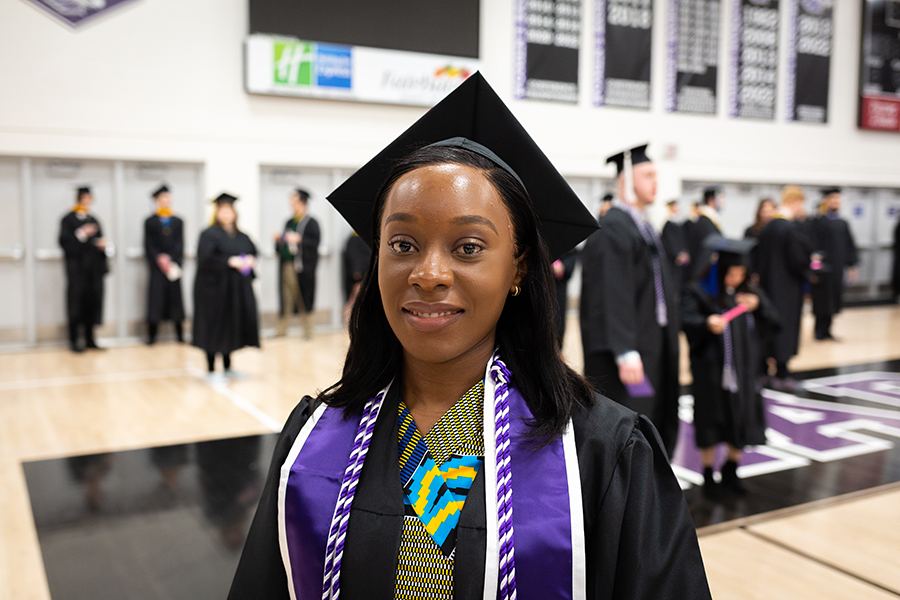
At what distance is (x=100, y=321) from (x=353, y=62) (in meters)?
4.84

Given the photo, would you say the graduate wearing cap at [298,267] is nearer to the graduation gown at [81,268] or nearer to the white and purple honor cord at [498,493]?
the graduation gown at [81,268]

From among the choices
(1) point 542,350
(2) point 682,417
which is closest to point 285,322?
(2) point 682,417

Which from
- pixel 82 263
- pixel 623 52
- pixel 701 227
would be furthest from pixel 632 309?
pixel 623 52

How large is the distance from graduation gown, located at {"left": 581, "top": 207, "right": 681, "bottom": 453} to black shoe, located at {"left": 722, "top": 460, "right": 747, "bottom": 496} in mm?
557

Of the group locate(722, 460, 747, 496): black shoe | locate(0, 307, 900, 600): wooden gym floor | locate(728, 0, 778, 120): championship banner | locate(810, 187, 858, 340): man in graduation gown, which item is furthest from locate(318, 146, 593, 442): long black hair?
locate(728, 0, 778, 120): championship banner

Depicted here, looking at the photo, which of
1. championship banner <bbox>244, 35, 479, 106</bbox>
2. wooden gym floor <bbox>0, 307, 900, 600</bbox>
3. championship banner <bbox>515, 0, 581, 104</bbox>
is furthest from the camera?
championship banner <bbox>515, 0, 581, 104</bbox>

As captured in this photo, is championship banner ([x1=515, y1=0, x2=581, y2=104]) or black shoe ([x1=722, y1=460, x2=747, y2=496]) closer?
black shoe ([x1=722, y1=460, x2=747, y2=496])

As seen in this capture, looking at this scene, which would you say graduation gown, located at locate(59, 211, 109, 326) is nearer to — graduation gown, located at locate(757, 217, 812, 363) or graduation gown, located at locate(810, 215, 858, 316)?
graduation gown, located at locate(757, 217, 812, 363)

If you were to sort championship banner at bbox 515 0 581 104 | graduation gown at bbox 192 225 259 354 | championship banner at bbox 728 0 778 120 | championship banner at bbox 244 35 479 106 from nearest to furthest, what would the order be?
graduation gown at bbox 192 225 259 354 → championship banner at bbox 244 35 479 106 → championship banner at bbox 515 0 581 104 → championship banner at bbox 728 0 778 120

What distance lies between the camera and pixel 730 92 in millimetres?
12953

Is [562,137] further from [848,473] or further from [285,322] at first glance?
Result: [848,473]

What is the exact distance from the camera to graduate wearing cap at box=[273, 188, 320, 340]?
9.82 m

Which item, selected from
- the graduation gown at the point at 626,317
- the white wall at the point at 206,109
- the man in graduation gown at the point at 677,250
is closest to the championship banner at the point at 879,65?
the white wall at the point at 206,109

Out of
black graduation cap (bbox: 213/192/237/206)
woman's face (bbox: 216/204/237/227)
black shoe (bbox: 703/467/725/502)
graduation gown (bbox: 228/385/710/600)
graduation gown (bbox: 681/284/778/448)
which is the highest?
black graduation cap (bbox: 213/192/237/206)
